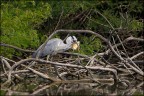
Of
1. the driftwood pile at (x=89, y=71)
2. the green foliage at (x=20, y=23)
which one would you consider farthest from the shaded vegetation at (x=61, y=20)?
the driftwood pile at (x=89, y=71)

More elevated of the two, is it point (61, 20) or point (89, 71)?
point (61, 20)

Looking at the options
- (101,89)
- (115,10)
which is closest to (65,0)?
(115,10)

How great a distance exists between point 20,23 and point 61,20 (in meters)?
2.38

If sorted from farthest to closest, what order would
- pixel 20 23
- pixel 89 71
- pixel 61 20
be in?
1. pixel 61 20
2. pixel 20 23
3. pixel 89 71

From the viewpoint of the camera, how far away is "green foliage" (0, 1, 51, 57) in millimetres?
15258

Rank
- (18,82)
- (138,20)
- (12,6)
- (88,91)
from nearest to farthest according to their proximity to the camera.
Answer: (88,91)
(18,82)
(12,6)
(138,20)

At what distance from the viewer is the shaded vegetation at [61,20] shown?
605 inches

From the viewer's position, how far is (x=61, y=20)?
58.3 feet

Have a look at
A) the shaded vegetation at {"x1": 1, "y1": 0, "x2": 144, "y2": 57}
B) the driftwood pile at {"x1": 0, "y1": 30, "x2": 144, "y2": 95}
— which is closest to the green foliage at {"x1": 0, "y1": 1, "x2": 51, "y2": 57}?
the shaded vegetation at {"x1": 1, "y1": 0, "x2": 144, "y2": 57}

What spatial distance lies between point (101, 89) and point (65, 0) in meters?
7.81

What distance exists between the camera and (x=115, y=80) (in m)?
11.1

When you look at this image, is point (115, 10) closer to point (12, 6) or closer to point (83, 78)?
point (12, 6)

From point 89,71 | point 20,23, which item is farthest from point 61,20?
point 89,71

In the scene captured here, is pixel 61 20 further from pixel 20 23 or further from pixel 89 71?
pixel 89 71
